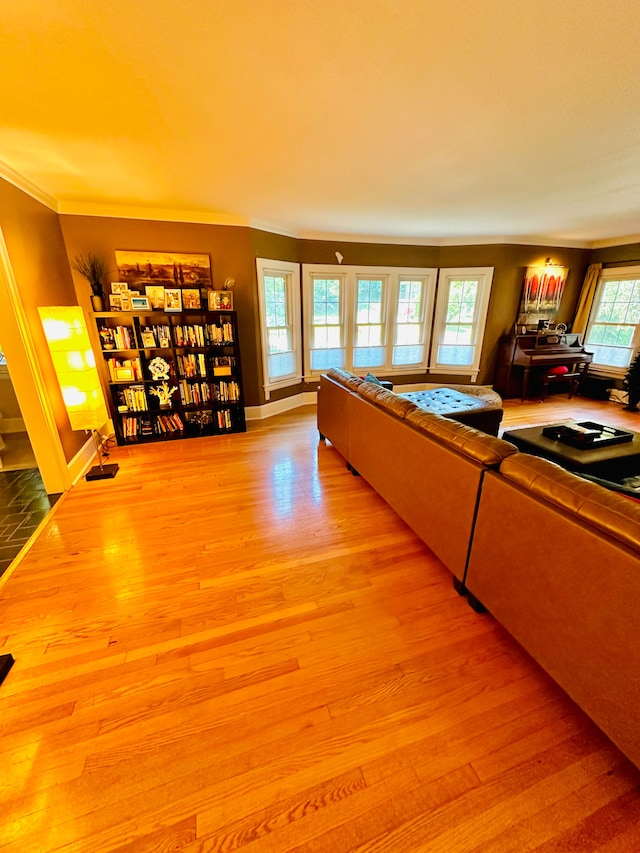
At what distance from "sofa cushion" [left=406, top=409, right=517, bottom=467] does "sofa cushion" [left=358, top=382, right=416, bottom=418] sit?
163mm

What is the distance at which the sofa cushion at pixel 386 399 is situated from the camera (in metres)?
2.27

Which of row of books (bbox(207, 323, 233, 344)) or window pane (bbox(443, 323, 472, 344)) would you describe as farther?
window pane (bbox(443, 323, 472, 344))

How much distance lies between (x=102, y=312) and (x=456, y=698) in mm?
4114

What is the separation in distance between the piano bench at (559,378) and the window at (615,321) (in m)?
0.56

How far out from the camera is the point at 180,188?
2.97 meters

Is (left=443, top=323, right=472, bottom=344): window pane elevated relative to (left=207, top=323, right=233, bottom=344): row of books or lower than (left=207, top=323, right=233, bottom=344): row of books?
lower

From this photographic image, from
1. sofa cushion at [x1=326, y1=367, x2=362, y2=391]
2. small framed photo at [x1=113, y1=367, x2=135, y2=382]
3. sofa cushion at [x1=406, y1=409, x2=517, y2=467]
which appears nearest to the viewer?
sofa cushion at [x1=406, y1=409, x2=517, y2=467]

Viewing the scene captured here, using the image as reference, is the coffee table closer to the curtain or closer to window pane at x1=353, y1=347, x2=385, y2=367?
window pane at x1=353, y1=347, x2=385, y2=367

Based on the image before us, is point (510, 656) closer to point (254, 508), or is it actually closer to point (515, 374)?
point (254, 508)

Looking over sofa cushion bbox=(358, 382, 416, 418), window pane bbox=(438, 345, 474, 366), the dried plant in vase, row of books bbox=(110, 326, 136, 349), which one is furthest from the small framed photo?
window pane bbox=(438, 345, 474, 366)

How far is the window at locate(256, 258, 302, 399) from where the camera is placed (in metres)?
4.40

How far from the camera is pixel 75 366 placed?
2.81m

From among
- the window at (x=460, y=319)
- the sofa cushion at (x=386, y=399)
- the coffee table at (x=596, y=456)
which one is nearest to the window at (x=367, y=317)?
the window at (x=460, y=319)

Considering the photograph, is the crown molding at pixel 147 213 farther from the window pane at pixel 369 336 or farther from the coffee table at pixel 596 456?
the coffee table at pixel 596 456
